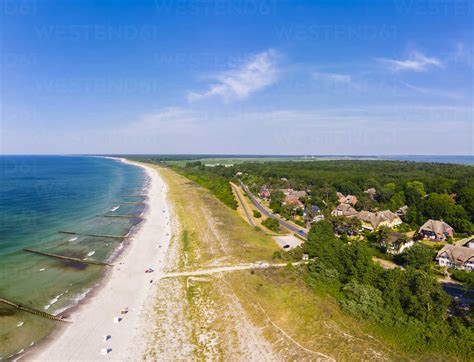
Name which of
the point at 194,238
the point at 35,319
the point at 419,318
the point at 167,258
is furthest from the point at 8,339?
the point at 419,318

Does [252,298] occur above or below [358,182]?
below

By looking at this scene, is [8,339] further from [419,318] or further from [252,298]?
[419,318]

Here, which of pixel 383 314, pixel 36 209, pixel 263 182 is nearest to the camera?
pixel 383 314

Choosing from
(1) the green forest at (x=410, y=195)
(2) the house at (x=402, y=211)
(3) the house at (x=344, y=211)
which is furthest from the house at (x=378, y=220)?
(2) the house at (x=402, y=211)

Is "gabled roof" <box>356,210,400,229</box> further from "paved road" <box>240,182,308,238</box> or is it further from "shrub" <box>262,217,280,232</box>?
"shrub" <box>262,217,280,232</box>

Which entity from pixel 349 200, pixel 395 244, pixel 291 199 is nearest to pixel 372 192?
→ pixel 349 200

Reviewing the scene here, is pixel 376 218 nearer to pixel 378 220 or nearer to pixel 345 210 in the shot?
pixel 378 220
